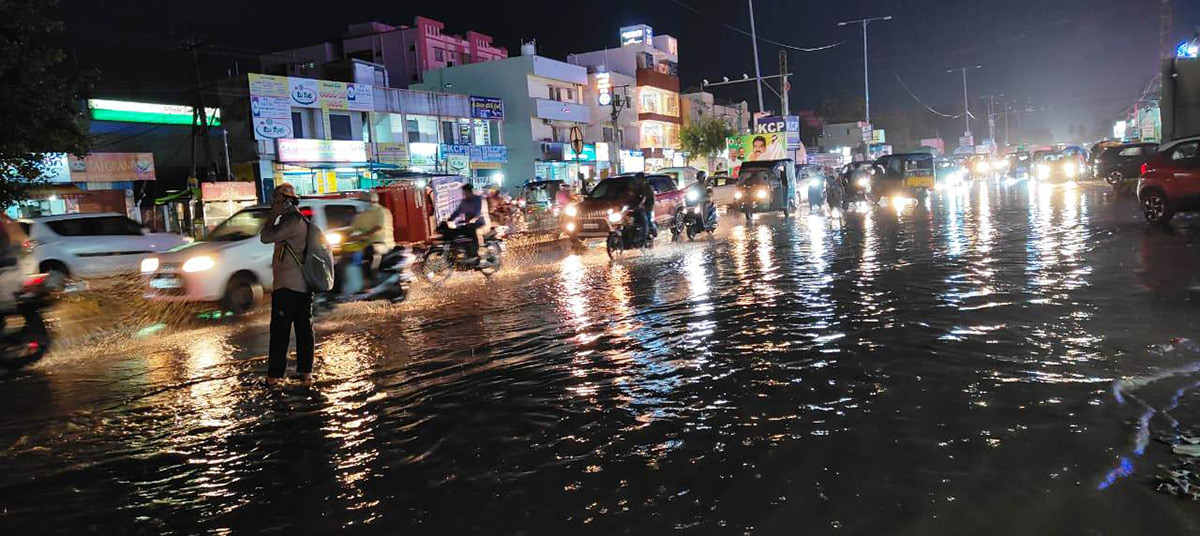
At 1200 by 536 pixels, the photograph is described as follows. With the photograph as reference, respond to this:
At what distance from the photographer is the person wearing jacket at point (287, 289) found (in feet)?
22.7

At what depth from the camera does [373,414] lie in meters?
5.79

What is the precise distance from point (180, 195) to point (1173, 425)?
36027 mm

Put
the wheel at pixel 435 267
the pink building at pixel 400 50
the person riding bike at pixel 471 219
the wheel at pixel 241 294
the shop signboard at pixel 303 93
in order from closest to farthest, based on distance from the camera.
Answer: the wheel at pixel 241 294 → the wheel at pixel 435 267 → the person riding bike at pixel 471 219 → the shop signboard at pixel 303 93 → the pink building at pixel 400 50

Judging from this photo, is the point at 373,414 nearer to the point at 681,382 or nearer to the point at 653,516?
the point at 681,382

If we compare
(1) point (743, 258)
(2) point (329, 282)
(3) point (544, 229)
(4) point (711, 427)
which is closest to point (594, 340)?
(2) point (329, 282)

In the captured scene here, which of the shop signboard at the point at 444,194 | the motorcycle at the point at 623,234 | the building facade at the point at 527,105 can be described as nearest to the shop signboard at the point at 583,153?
the building facade at the point at 527,105

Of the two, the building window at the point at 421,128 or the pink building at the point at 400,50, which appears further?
the pink building at the point at 400,50

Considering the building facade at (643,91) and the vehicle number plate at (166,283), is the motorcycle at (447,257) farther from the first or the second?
the building facade at (643,91)

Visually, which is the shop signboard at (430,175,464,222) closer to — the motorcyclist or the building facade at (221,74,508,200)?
the motorcyclist

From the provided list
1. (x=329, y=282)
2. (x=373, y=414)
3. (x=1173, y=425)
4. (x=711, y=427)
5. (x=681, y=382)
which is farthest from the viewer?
(x=329, y=282)

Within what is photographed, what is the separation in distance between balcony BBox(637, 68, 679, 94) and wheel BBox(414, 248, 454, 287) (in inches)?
2057

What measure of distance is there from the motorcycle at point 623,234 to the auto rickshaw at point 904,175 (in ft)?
65.4

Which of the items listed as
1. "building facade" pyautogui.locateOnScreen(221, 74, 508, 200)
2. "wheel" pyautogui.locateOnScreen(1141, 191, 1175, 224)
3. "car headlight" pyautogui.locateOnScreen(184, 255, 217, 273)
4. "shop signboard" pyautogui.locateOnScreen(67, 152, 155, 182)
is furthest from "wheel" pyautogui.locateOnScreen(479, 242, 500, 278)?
"shop signboard" pyautogui.locateOnScreen(67, 152, 155, 182)

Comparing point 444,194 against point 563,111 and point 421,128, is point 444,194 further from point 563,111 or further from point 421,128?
point 563,111
